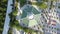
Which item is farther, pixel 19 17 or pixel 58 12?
pixel 19 17

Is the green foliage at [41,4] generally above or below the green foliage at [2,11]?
above

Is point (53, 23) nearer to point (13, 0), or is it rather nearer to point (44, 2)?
point (44, 2)

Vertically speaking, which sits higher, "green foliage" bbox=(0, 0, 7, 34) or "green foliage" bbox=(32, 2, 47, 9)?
"green foliage" bbox=(32, 2, 47, 9)

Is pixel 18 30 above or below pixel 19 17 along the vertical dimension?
below

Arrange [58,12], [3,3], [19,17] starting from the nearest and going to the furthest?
[58,12] < [19,17] < [3,3]

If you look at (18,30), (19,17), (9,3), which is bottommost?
(18,30)

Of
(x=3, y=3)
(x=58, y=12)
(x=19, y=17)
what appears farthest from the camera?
(x=3, y=3)

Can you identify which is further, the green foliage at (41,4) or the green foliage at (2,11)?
the green foliage at (2,11)

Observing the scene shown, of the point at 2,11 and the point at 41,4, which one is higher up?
the point at 41,4

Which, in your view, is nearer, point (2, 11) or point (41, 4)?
point (41, 4)

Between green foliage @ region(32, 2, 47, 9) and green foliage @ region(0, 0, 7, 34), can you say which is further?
green foliage @ region(0, 0, 7, 34)

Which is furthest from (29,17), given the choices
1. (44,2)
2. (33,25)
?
(44,2)
